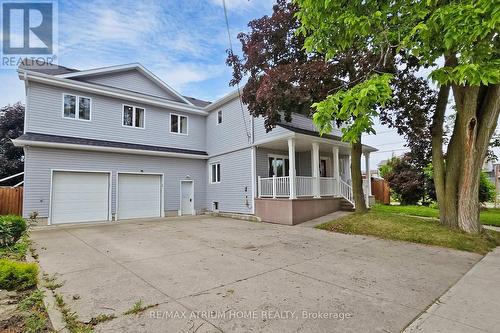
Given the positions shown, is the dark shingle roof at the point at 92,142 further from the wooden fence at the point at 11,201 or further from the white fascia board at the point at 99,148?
the wooden fence at the point at 11,201

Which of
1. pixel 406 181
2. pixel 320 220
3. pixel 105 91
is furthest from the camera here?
pixel 406 181

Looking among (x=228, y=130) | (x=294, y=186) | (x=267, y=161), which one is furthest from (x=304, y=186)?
(x=228, y=130)

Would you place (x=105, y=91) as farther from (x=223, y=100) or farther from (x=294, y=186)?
(x=294, y=186)

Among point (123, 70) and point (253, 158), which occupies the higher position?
point (123, 70)

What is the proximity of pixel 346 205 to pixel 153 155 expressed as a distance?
10344 mm

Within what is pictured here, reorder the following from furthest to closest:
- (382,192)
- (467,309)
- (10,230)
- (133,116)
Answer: (382,192) < (133,116) < (10,230) < (467,309)

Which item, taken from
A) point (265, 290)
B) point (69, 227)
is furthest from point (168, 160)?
point (265, 290)

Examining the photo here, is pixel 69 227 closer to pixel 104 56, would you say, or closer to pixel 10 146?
pixel 104 56

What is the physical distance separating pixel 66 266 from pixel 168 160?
1006 centimetres

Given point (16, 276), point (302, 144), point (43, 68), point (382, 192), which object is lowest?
point (16, 276)

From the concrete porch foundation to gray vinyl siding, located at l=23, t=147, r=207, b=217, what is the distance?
509 centimetres

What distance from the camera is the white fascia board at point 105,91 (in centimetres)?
1161

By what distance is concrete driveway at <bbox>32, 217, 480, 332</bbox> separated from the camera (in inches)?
127

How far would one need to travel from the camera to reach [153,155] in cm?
1459
